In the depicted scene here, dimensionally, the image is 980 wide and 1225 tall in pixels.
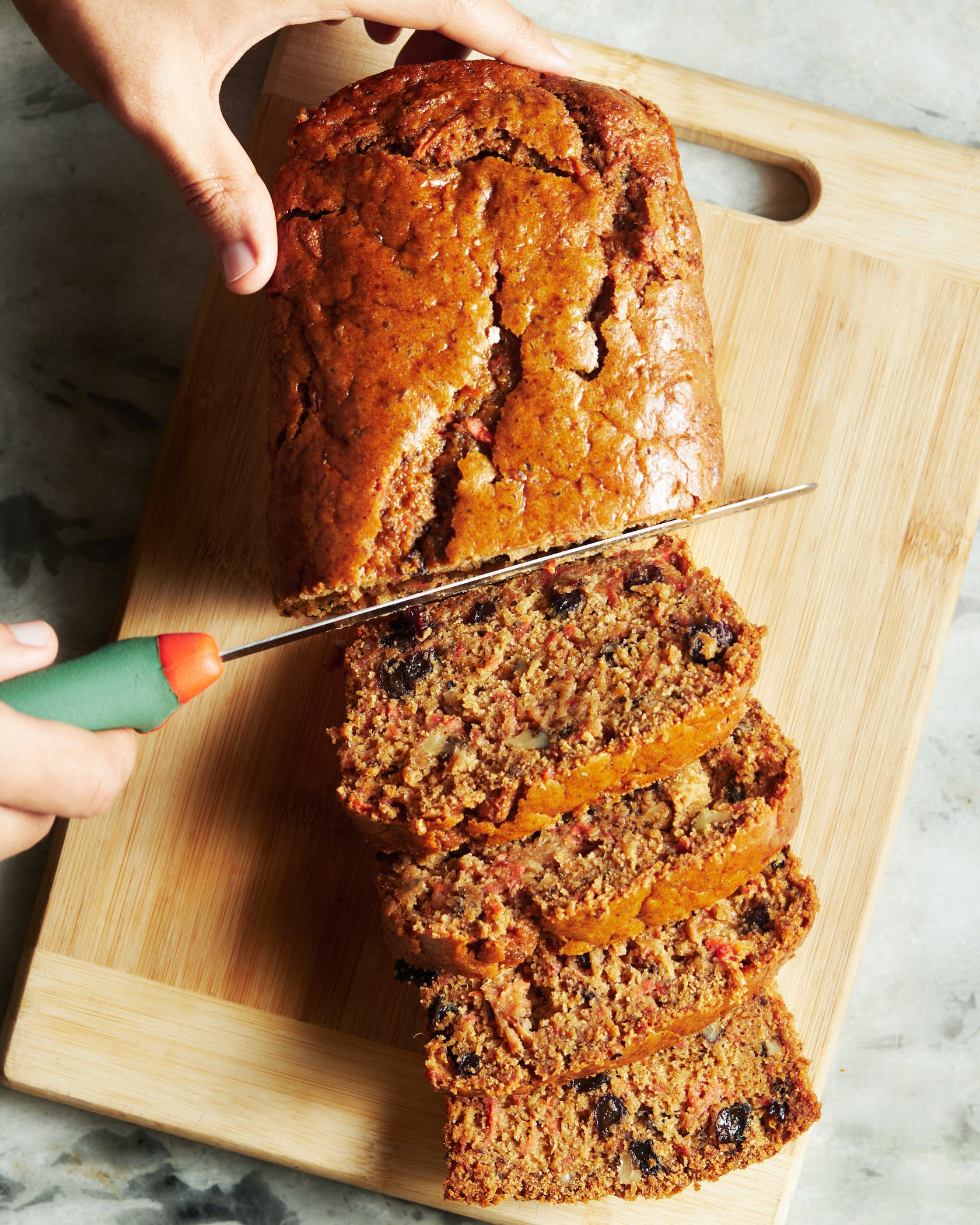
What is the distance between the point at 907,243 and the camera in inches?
116

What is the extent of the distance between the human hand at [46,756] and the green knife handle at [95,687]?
0.10ft

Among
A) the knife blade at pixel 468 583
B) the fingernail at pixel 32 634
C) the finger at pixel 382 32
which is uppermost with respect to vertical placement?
the finger at pixel 382 32

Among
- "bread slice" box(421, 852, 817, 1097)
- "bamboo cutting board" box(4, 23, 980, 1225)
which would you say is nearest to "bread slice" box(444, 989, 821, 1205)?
"bread slice" box(421, 852, 817, 1097)

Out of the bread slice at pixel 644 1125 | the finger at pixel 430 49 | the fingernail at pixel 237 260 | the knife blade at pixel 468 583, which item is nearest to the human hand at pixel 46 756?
the knife blade at pixel 468 583

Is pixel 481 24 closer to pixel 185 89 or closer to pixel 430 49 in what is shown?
pixel 430 49

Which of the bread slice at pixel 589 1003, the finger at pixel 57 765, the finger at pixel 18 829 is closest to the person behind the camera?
the finger at pixel 57 765

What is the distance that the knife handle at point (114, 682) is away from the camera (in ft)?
6.95

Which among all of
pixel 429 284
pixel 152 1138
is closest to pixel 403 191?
pixel 429 284

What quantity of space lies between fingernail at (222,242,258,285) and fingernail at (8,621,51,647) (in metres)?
0.91

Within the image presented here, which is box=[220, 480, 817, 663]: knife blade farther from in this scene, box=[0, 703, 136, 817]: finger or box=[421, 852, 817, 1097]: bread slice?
box=[421, 852, 817, 1097]: bread slice

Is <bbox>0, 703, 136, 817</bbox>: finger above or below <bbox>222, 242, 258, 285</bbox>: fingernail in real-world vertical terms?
below

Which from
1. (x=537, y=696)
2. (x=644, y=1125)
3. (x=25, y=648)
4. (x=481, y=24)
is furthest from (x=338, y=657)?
(x=481, y=24)

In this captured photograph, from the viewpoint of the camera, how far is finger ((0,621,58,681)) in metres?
2.09

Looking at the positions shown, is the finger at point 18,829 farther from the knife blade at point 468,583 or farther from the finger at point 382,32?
the finger at point 382,32
